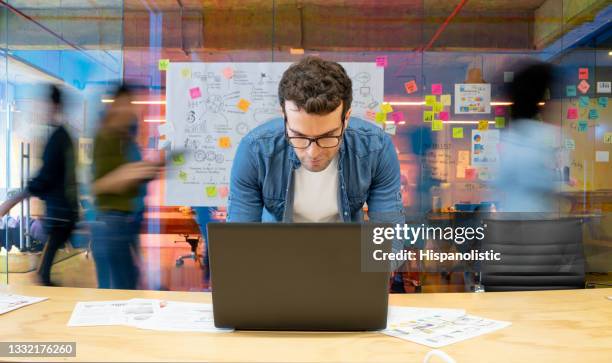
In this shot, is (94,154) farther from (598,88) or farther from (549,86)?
(598,88)

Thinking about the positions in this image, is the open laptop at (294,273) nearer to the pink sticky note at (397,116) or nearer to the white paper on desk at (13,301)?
the white paper on desk at (13,301)

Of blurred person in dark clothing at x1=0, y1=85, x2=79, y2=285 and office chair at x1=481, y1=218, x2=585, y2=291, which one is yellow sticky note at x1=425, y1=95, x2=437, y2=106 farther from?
blurred person in dark clothing at x1=0, y1=85, x2=79, y2=285

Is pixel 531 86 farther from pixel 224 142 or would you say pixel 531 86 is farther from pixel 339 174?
pixel 339 174

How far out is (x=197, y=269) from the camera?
4.25 m

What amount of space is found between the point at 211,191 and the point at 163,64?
1.07 m

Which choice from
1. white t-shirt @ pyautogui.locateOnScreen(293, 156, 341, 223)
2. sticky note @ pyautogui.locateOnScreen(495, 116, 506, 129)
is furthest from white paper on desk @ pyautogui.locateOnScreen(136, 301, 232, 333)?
sticky note @ pyautogui.locateOnScreen(495, 116, 506, 129)

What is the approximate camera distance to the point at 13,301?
158 centimetres

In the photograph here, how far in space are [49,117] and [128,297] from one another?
9.65ft

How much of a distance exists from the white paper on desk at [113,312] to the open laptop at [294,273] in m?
0.33

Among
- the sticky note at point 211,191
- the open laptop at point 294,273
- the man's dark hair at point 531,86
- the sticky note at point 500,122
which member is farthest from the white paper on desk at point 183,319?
the man's dark hair at point 531,86

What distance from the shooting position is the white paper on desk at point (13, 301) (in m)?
1.50

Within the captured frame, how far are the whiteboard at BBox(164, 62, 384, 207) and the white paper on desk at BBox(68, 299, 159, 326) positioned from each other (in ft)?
7.94

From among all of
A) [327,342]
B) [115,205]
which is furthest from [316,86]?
[115,205]

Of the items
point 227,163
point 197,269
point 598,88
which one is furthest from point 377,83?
point 197,269
